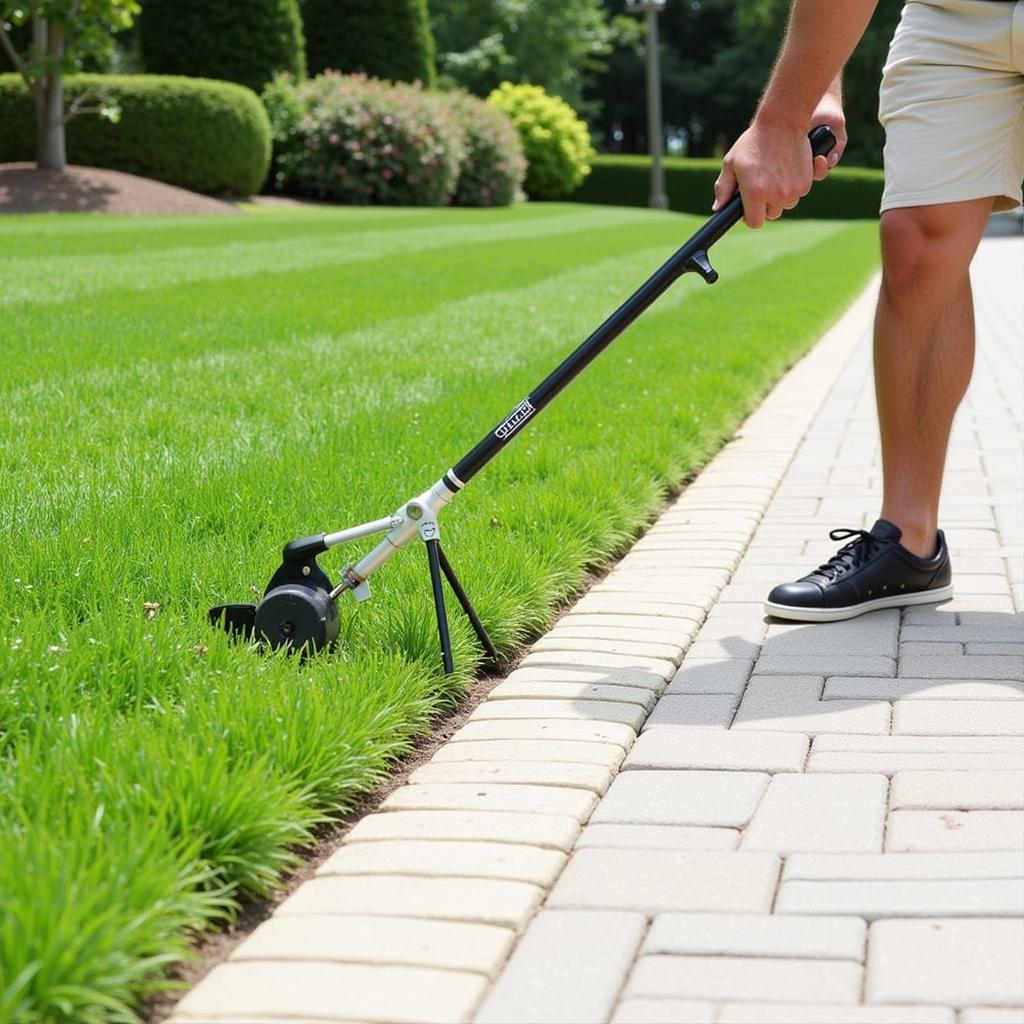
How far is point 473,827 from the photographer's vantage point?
2418 millimetres

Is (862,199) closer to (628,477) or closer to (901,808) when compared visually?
(628,477)

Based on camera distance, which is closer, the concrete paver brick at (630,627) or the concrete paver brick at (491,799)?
the concrete paver brick at (491,799)

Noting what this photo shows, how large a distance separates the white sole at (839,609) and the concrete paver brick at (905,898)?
1436 mm

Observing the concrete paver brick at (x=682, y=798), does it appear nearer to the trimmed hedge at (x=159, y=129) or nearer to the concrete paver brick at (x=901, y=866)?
the concrete paver brick at (x=901, y=866)

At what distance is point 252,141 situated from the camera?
76.1 ft

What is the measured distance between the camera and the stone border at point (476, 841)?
1897mm

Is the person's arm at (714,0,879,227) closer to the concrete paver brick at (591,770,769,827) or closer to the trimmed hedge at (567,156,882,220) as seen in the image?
the concrete paver brick at (591,770,769,827)

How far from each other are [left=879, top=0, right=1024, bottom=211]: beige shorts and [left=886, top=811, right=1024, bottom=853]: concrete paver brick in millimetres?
1661

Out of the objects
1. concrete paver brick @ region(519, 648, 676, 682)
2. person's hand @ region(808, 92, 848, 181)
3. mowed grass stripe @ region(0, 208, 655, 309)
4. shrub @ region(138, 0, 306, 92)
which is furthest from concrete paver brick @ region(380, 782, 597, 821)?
shrub @ region(138, 0, 306, 92)

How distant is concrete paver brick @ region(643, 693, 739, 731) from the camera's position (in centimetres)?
292

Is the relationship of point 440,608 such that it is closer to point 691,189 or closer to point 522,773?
point 522,773

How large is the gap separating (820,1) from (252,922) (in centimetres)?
229

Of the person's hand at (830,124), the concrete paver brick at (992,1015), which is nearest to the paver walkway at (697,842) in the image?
the concrete paver brick at (992,1015)

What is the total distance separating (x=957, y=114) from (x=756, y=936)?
2.21 metres
